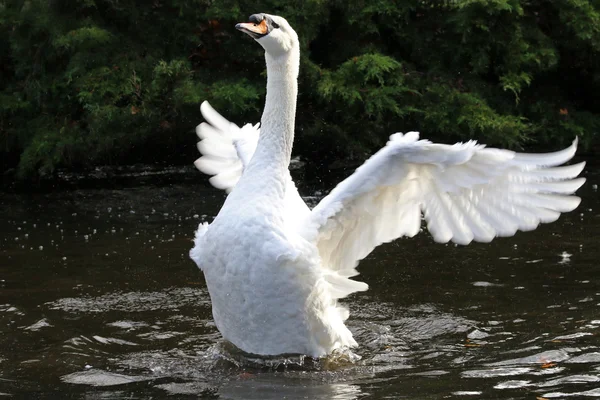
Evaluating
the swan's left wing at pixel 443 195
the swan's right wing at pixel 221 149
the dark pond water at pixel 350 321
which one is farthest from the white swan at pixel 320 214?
the swan's right wing at pixel 221 149

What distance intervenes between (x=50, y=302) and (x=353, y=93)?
224 inches

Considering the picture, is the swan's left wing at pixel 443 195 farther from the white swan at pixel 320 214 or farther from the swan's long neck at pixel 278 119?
the swan's long neck at pixel 278 119

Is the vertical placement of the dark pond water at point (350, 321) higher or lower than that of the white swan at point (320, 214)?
lower

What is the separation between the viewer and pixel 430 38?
1223cm

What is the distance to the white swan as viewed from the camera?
196 inches

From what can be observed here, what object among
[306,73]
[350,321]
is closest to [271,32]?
[350,321]

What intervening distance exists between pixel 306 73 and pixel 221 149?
171 inches

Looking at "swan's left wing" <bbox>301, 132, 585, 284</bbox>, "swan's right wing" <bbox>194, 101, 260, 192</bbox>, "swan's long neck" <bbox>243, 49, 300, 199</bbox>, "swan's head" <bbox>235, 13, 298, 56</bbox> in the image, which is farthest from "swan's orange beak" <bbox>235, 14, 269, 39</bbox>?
"swan's right wing" <bbox>194, 101, 260, 192</bbox>

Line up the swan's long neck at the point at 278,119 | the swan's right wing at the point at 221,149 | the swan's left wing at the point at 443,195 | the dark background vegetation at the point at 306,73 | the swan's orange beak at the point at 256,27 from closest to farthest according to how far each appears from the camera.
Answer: the swan's left wing at the point at 443,195 → the swan's orange beak at the point at 256,27 → the swan's long neck at the point at 278,119 → the swan's right wing at the point at 221,149 → the dark background vegetation at the point at 306,73

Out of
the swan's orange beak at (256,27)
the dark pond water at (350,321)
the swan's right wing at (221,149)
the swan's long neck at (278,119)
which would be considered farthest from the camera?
the swan's right wing at (221,149)

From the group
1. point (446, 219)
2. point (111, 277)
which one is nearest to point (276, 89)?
point (446, 219)

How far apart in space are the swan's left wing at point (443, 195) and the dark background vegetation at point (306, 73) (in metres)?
5.86

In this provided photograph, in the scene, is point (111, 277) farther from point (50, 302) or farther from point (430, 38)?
point (430, 38)

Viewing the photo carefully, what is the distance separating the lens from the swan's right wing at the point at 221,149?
24.2 ft
